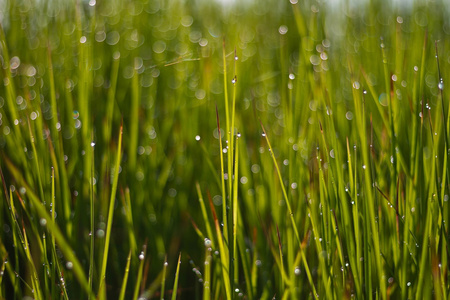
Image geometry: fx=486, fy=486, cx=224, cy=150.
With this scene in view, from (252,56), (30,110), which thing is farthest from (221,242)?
(252,56)

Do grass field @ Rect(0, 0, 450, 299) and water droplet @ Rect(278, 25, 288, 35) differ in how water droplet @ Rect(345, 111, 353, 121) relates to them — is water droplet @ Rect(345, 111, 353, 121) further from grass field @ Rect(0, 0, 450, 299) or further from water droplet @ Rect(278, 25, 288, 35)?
water droplet @ Rect(278, 25, 288, 35)

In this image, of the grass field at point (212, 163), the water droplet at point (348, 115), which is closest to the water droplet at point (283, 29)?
the grass field at point (212, 163)

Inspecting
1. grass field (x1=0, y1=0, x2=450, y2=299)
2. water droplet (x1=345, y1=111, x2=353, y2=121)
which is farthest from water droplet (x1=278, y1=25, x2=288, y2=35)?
water droplet (x1=345, y1=111, x2=353, y2=121)

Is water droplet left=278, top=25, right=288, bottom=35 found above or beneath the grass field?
above

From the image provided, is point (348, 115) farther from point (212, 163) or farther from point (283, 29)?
point (283, 29)

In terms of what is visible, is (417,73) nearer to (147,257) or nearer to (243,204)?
(243,204)

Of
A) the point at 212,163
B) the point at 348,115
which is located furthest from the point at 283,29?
the point at 212,163

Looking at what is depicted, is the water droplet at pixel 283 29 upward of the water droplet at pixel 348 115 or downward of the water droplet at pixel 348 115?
upward

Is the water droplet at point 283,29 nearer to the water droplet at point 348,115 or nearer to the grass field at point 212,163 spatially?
the grass field at point 212,163
